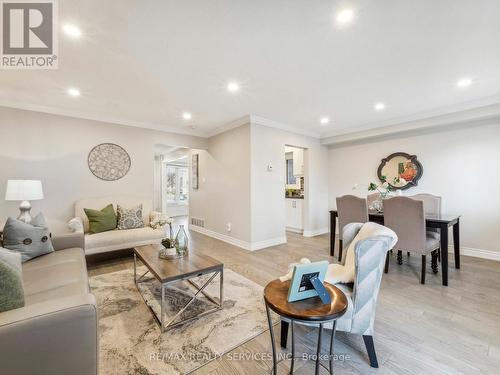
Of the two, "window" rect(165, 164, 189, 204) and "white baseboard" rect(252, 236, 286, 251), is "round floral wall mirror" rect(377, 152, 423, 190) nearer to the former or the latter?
"white baseboard" rect(252, 236, 286, 251)

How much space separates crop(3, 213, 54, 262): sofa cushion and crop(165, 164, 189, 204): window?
6425 millimetres

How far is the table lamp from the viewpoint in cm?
283

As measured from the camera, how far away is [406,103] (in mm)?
3447

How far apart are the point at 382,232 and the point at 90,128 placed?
15.1 feet

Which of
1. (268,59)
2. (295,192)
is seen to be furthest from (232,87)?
(295,192)

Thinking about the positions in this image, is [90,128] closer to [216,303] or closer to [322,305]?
[216,303]

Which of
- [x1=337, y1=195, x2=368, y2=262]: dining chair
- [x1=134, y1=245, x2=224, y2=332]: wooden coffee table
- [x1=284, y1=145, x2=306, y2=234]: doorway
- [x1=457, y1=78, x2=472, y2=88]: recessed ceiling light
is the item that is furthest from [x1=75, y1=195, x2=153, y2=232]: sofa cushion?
[x1=457, y1=78, x2=472, y2=88]: recessed ceiling light

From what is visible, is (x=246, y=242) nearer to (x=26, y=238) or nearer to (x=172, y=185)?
(x=26, y=238)

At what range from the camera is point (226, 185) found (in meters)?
4.71

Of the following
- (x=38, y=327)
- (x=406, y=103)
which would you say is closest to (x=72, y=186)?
(x=38, y=327)

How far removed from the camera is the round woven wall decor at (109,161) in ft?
12.9

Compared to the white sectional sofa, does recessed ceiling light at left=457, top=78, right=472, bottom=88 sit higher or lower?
higher

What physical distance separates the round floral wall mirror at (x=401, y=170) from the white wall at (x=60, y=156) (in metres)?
4.92

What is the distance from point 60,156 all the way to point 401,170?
20.2ft
